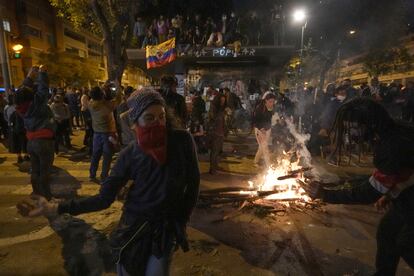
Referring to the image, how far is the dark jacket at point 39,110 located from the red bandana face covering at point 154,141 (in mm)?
3692

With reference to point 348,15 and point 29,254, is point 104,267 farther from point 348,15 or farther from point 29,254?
point 348,15

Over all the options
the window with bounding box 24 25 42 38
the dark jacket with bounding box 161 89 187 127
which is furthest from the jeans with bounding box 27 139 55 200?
the window with bounding box 24 25 42 38

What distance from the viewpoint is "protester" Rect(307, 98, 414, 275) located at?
249 centimetres

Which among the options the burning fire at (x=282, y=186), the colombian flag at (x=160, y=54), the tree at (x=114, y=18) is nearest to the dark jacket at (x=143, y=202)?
the burning fire at (x=282, y=186)

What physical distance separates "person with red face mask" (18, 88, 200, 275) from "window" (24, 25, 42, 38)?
46.6 meters

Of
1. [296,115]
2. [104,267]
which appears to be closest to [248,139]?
[296,115]

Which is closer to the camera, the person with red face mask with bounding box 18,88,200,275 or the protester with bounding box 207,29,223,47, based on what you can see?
the person with red face mask with bounding box 18,88,200,275

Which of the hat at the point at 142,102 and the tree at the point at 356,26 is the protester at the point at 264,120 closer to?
the hat at the point at 142,102

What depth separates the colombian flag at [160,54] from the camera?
14.1 meters

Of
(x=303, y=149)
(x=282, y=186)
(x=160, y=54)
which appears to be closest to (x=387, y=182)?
(x=282, y=186)

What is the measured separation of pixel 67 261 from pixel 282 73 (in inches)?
640

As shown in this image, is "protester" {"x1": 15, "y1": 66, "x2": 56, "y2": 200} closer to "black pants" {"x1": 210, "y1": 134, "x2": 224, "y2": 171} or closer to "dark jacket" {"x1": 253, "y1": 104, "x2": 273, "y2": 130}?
"black pants" {"x1": 210, "y1": 134, "x2": 224, "y2": 171}

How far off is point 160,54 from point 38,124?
32.4ft

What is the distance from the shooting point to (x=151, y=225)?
2141mm
